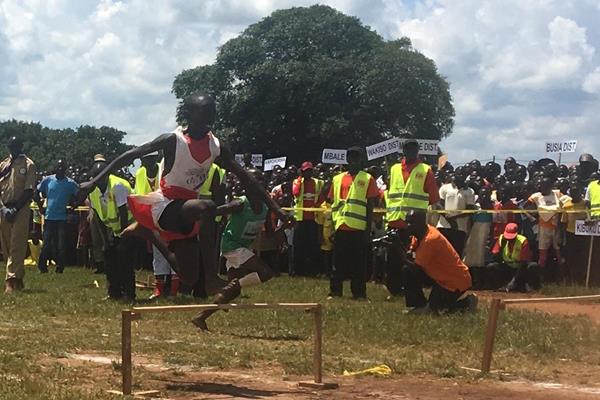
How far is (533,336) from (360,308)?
8.95 feet

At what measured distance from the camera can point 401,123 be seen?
1871 inches

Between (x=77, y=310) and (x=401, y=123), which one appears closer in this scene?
(x=77, y=310)

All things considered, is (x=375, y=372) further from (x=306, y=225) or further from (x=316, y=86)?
(x=316, y=86)

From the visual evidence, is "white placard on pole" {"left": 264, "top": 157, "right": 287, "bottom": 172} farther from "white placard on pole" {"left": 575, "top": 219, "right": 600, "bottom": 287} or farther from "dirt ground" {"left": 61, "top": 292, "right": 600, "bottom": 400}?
"dirt ground" {"left": 61, "top": 292, "right": 600, "bottom": 400}

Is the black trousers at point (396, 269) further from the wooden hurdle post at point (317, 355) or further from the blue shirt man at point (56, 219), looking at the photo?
the blue shirt man at point (56, 219)

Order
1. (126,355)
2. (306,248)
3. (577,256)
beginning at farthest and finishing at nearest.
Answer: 1. (306,248)
2. (577,256)
3. (126,355)

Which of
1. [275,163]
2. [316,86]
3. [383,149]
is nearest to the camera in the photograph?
[383,149]

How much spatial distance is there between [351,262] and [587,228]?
367 centimetres

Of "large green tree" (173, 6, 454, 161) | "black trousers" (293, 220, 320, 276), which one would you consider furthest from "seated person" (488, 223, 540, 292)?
"large green tree" (173, 6, 454, 161)

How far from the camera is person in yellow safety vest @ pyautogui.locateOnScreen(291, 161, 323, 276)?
1736 cm

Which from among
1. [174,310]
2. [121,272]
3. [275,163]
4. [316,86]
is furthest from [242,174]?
[316,86]

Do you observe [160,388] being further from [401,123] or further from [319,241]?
[401,123]

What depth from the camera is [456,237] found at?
14.4 meters

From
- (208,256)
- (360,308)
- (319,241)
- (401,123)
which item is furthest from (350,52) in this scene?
(208,256)
